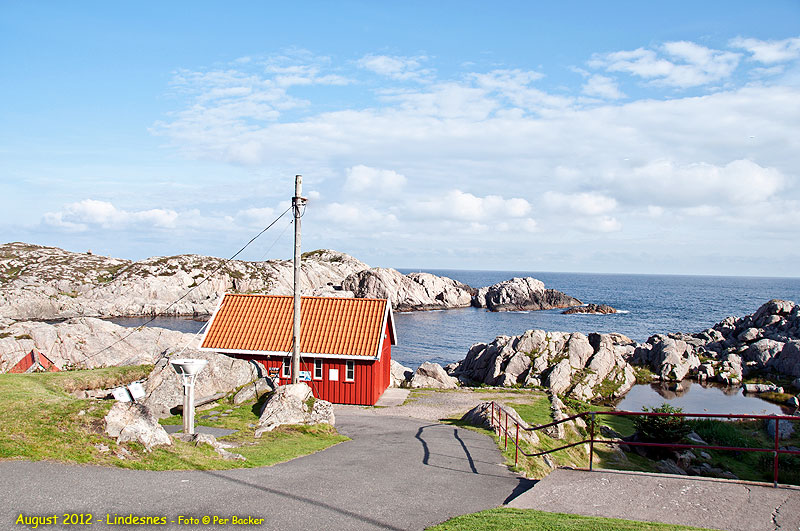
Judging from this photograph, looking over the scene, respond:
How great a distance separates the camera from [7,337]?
38250 millimetres

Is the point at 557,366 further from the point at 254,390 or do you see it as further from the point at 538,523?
the point at 538,523

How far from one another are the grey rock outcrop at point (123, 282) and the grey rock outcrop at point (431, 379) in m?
67.4

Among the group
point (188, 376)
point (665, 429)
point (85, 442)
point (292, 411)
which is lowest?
point (665, 429)

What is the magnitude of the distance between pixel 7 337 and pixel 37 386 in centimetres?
2638

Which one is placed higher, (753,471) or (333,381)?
(333,381)

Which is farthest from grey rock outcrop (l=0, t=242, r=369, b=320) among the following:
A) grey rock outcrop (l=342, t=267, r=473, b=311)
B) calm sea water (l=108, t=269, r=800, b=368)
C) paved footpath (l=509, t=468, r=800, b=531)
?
paved footpath (l=509, t=468, r=800, b=531)

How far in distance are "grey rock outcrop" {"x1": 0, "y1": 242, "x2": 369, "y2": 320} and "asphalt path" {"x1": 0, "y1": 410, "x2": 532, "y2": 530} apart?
8769 centimetres

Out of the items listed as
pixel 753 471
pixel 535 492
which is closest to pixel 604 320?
pixel 753 471

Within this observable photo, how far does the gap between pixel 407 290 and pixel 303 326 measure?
295 ft

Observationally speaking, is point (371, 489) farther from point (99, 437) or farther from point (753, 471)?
point (753, 471)

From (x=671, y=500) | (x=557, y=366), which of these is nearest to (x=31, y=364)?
(x=557, y=366)

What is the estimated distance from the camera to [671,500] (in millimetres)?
10281

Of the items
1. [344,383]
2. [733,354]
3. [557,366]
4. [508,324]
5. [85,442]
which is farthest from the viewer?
[508,324]

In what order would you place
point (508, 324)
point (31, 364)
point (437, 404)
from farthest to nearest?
1. point (508, 324)
2. point (31, 364)
3. point (437, 404)
